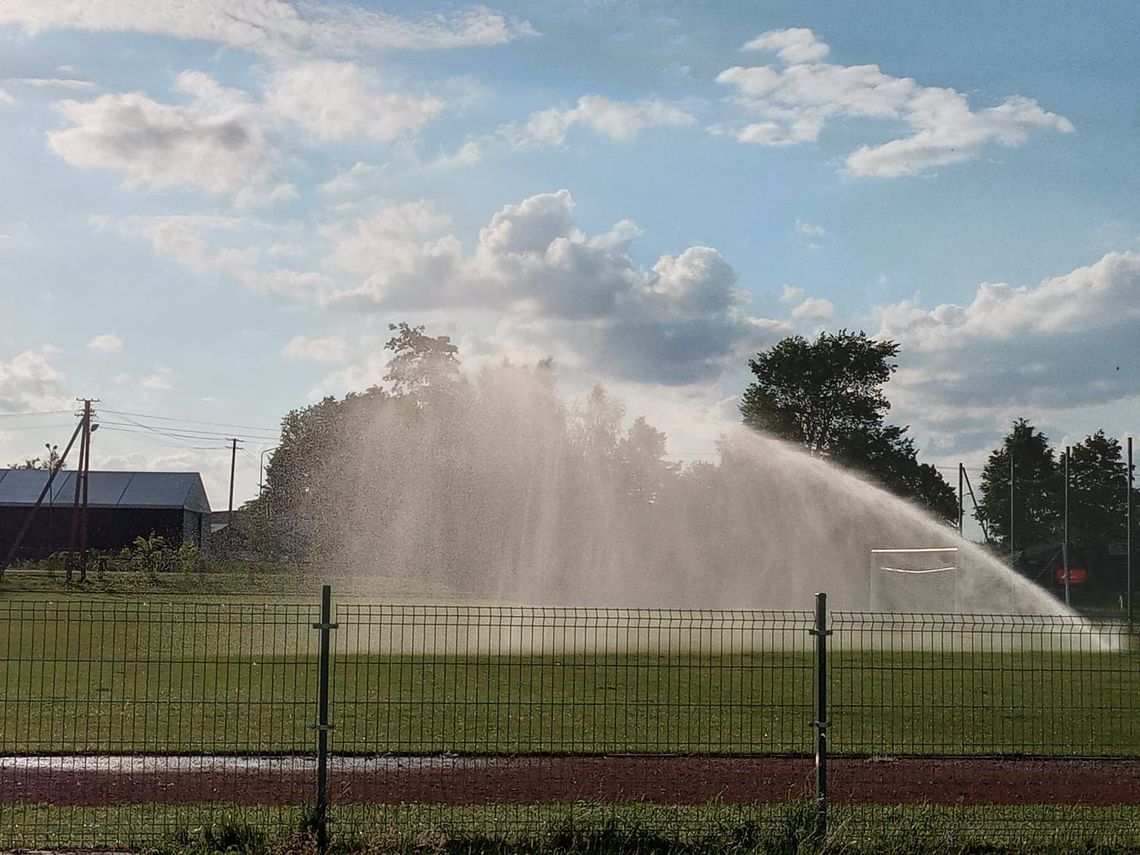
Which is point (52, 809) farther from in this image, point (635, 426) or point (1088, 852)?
point (635, 426)

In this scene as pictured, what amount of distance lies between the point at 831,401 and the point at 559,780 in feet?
197

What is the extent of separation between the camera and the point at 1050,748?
47.3ft

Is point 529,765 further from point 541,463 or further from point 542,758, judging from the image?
point 541,463

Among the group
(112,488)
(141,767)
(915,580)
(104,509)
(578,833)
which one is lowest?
(141,767)

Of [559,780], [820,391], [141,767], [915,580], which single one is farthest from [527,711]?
[820,391]

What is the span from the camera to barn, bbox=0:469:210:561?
237ft

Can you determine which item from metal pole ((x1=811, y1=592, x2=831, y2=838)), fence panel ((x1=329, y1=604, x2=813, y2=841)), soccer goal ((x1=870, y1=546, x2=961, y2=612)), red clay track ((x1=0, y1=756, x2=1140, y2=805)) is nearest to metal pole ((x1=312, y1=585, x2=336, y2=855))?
fence panel ((x1=329, y1=604, x2=813, y2=841))

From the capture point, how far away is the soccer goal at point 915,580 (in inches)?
1548

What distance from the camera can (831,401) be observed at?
69.9 m

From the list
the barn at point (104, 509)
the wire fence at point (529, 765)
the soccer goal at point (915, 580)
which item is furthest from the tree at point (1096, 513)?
the wire fence at point (529, 765)

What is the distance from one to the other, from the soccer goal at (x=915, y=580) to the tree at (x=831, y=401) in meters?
23.2

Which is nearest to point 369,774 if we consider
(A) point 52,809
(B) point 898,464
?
(A) point 52,809

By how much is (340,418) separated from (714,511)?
24908mm

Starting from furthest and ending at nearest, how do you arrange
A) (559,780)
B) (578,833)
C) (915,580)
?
(915,580), (559,780), (578,833)
